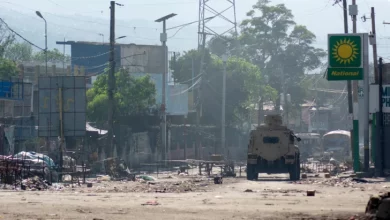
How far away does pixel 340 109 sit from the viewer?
9925 cm

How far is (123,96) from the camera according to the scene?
5631 cm

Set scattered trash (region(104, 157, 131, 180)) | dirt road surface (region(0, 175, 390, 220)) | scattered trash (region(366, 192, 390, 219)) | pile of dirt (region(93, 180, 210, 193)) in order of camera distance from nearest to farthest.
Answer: scattered trash (region(366, 192, 390, 219)) → dirt road surface (region(0, 175, 390, 220)) → pile of dirt (region(93, 180, 210, 193)) → scattered trash (region(104, 157, 131, 180))

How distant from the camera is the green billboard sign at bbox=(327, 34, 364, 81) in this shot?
108 feet

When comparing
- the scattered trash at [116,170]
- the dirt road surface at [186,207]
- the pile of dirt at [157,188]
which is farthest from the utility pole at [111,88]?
the dirt road surface at [186,207]

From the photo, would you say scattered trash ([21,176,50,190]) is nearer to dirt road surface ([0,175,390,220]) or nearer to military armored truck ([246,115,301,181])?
dirt road surface ([0,175,390,220])

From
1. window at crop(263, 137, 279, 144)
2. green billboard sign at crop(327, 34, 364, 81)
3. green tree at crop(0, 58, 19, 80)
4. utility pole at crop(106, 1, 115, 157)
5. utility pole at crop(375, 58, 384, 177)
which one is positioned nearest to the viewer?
utility pole at crop(375, 58, 384, 177)

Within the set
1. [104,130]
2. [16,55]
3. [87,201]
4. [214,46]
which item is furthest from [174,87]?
[87,201]

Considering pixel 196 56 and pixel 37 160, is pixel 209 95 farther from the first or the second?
pixel 37 160

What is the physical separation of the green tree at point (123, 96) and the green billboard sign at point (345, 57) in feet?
80.1

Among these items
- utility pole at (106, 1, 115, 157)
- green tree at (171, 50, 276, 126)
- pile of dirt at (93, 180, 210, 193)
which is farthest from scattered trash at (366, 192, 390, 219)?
green tree at (171, 50, 276, 126)

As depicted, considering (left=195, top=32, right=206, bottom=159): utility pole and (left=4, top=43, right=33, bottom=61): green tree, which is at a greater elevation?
(left=4, top=43, right=33, bottom=61): green tree

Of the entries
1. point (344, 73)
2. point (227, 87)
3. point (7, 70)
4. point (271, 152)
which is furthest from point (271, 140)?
point (227, 87)

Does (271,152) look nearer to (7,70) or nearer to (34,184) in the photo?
(34,184)

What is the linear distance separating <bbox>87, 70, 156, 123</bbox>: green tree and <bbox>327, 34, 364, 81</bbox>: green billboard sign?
24.4m
